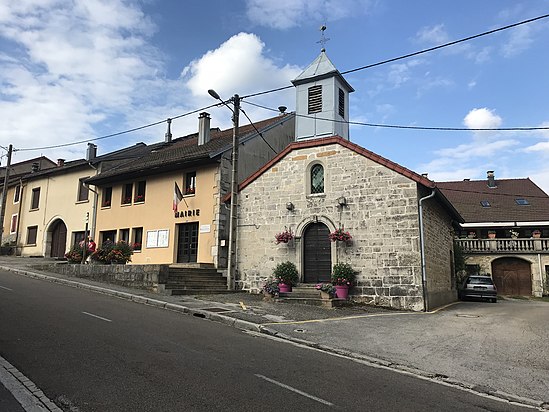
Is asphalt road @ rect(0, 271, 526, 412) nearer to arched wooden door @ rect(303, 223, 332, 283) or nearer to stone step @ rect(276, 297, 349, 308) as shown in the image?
stone step @ rect(276, 297, 349, 308)

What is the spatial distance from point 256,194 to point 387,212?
5469mm

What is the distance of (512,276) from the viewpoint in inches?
1179

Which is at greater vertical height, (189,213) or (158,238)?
(189,213)

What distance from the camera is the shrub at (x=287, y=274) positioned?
1559 cm

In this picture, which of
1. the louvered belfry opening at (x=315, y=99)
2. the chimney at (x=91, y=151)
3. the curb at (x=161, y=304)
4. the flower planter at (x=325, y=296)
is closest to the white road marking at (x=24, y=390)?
the curb at (x=161, y=304)

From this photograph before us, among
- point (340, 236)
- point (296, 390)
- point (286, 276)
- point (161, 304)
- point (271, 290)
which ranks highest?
point (340, 236)

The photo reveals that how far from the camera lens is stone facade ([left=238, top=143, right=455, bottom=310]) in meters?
14.2

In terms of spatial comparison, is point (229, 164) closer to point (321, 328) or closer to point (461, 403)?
point (321, 328)

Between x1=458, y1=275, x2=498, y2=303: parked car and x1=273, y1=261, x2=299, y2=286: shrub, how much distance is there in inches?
391

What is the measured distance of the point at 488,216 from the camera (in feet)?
107

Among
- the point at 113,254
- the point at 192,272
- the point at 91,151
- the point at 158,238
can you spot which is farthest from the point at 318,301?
the point at 91,151

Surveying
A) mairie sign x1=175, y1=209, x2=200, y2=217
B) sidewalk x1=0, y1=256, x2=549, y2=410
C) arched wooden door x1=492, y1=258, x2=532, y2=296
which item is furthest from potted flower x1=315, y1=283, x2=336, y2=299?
arched wooden door x1=492, y1=258, x2=532, y2=296

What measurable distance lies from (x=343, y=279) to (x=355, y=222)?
2.08m

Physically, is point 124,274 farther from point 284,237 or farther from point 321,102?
point 321,102
